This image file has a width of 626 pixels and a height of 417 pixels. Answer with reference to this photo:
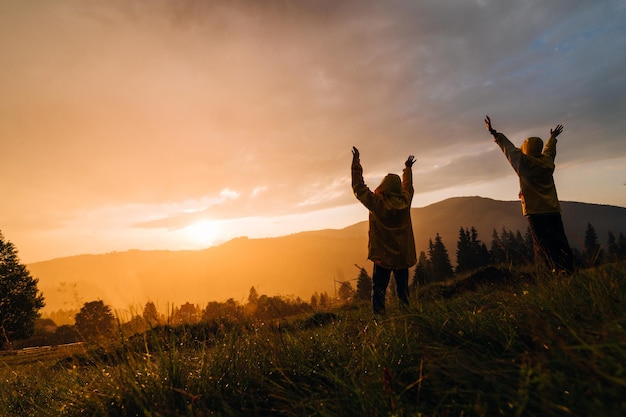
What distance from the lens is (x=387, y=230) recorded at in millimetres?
6656

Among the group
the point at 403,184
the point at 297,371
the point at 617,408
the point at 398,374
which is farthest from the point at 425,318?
the point at 403,184

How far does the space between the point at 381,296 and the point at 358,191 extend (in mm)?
2226

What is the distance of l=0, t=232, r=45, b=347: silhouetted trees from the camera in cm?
2891

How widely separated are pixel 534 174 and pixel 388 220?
3386mm

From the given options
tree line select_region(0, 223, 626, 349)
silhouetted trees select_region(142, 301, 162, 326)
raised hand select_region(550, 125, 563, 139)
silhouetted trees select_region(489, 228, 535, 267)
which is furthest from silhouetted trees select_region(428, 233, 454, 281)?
silhouetted trees select_region(142, 301, 162, 326)

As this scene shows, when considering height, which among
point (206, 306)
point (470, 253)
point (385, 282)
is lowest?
point (470, 253)

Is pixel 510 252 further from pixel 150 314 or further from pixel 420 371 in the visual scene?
pixel 150 314

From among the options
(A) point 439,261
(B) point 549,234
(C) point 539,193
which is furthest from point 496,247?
(A) point 439,261

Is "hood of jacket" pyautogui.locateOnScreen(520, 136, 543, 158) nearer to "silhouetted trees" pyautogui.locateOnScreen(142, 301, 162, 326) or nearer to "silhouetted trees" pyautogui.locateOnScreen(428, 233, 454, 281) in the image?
"silhouetted trees" pyautogui.locateOnScreen(142, 301, 162, 326)

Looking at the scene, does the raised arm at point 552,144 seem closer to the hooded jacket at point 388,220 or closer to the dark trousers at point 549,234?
the dark trousers at point 549,234

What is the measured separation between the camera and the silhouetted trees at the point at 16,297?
2891 centimetres

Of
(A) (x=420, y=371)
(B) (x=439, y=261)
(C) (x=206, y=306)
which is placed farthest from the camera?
(B) (x=439, y=261)

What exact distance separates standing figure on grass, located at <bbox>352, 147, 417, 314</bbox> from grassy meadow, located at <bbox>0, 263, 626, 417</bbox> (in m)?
3.26

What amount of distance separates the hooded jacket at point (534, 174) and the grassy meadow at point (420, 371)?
13.2ft
